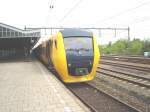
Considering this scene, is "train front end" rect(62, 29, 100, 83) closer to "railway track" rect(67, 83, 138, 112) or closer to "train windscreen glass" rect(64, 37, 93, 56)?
"train windscreen glass" rect(64, 37, 93, 56)

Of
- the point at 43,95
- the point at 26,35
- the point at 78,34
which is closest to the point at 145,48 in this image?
the point at 26,35

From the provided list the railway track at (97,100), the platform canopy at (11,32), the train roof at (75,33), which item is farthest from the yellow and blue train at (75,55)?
the platform canopy at (11,32)

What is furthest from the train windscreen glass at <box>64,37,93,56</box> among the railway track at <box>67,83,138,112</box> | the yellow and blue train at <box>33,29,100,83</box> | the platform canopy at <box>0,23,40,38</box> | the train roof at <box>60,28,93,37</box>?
the platform canopy at <box>0,23,40,38</box>

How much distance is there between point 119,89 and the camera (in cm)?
1342

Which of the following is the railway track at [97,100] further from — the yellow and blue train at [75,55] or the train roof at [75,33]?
the train roof at [75,33]

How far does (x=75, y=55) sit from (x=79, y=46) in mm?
591

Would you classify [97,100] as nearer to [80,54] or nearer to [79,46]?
[80,54]

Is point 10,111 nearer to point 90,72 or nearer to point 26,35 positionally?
point 90,72

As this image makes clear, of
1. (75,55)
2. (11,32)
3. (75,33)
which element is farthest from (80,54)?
(11,32)

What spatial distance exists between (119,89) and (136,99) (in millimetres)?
2438

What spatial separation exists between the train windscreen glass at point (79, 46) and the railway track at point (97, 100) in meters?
1.67

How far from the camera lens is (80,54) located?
1386cm

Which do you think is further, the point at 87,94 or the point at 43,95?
the point at 87,94

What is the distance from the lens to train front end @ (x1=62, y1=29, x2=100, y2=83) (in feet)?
44.8
